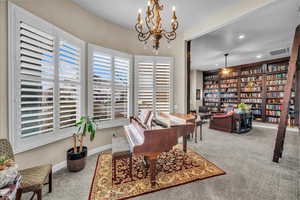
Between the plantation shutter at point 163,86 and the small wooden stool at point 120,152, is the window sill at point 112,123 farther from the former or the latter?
the plantation shutter at point 163,86

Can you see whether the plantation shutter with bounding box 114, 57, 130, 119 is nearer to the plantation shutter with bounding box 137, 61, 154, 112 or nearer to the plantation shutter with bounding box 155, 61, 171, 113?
the plantation shutter with bounding box 137, 61, 154, 112

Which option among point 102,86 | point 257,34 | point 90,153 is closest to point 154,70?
point 102,86

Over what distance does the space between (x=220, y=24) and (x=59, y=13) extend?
316 centimetres

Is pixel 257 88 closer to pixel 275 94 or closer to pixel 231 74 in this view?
pixel 275 94

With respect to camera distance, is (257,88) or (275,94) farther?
(257,88)

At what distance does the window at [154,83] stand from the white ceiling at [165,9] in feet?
3.10

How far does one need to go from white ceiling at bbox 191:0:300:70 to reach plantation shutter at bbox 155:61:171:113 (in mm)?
1616

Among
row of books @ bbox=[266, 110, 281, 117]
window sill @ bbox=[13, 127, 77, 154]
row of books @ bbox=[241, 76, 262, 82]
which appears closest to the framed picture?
row of books @ bbox=[241, 76, 262, 82]

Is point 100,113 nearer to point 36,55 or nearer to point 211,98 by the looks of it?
point 36,55

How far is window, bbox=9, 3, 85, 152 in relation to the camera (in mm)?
1585

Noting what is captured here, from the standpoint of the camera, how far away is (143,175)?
1.97 metres

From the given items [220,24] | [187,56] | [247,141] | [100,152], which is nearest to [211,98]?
[247,141]

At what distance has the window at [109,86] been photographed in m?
2.68

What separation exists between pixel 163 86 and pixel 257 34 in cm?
309
